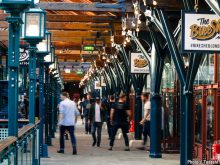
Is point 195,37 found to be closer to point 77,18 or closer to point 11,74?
point 11,74

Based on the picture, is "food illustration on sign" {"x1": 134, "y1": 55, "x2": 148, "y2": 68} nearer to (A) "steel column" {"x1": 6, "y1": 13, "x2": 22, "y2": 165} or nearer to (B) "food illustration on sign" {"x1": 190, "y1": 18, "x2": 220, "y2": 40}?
(B) "food illustration on sign" {"x1": 190, "y1": 18, "x2": 220, "y2": 40}

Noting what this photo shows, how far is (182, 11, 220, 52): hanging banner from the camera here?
11711mm

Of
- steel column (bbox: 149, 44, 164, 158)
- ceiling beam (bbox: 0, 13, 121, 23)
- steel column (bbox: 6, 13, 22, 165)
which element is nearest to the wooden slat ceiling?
ceiling beam (bbox: 0, 13, 121, 23)

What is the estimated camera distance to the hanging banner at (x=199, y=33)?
461 inches

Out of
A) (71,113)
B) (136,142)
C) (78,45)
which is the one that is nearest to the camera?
(71,113)

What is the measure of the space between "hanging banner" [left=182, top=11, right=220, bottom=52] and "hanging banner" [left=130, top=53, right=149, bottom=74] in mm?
10654

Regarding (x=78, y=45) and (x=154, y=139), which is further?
(x=78, y=45)

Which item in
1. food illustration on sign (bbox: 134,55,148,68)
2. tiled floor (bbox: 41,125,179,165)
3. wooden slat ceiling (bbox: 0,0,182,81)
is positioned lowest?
tiled floor (bbox: 41,125,179,165)

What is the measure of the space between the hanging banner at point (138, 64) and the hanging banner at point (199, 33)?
10654 mm

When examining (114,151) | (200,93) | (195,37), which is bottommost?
(114,151)

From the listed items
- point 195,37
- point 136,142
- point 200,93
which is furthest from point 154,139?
point 195,37

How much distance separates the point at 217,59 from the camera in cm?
1600

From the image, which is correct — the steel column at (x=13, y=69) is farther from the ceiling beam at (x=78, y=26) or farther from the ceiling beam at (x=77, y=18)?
the ceiling beam at (x=78, y=26)

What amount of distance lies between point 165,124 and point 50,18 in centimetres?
478
